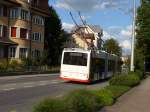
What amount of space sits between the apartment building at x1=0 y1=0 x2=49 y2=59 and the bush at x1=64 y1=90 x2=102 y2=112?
49171mm

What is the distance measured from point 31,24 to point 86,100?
58242 millimetres

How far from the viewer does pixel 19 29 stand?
217 feet

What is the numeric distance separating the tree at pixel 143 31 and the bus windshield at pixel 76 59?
35.7 meters

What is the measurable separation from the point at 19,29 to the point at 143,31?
63.4ft

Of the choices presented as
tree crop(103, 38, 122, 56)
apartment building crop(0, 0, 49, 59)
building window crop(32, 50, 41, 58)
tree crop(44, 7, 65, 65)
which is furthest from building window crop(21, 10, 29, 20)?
tree crop(103, 38, 122, 56)

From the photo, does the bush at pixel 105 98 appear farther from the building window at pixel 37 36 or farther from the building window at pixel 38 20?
the building window at pixel 38 20

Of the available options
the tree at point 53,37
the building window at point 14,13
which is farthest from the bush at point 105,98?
the tree at point 53,37

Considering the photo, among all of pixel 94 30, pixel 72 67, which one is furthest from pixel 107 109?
pixel 94 30

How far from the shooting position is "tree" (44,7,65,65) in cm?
8131

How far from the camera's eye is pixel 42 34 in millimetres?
74688

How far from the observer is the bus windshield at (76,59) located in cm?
3497

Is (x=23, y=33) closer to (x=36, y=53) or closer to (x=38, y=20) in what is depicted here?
(x=36, y=53)

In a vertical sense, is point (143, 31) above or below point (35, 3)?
below

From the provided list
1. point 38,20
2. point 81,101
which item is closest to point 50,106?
point 81,101
